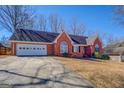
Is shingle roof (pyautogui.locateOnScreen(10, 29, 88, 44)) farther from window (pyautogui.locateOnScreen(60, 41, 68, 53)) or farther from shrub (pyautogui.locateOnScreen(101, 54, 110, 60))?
shrub (pyautogui.locateOnScreen(101, 54, 110, 60))

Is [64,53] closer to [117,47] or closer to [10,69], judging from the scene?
[117,47]

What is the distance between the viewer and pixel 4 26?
6676mm

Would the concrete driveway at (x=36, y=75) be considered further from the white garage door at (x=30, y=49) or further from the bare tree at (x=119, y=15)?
the bare tree at (x=119, y=15)

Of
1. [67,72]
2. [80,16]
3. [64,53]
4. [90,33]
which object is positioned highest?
[80,16]

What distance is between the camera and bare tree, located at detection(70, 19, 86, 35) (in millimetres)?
6285

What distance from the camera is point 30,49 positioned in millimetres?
7715

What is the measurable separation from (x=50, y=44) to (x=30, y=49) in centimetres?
83

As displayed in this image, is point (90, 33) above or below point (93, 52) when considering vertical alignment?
above

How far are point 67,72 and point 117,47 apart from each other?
1889 millimetres

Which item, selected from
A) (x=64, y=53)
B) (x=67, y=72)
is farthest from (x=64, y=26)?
(x=67, y=72)

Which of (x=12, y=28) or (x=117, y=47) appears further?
(x=12, y=28)

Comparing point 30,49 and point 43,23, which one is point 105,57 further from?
point 30,49

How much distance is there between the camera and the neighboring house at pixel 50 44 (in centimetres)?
719

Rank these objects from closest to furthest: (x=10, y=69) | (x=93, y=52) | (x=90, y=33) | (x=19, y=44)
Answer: (x=10, y=69), (x=90, y=33), (x=93, y=52), (x=19, y=44)
